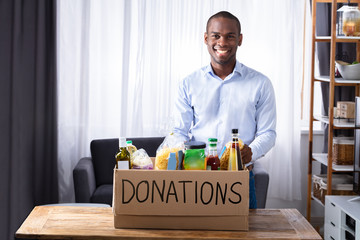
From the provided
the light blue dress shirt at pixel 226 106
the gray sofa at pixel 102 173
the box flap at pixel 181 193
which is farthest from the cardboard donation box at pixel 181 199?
the gray sofa at pixel 102 173

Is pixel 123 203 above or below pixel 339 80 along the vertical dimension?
below

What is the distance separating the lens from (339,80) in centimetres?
412

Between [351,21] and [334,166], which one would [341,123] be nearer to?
[334,166]

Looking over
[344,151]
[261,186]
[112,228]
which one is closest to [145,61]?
[261,186]

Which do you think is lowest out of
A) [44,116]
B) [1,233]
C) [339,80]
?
[1,233]

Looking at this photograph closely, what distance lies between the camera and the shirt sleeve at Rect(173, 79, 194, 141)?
2787 mm

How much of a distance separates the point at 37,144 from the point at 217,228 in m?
2.64

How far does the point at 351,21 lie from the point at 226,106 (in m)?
1.81

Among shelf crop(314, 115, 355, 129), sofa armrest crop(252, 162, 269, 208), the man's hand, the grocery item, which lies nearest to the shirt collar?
the man's hand

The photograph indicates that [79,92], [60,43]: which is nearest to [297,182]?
[79,92]

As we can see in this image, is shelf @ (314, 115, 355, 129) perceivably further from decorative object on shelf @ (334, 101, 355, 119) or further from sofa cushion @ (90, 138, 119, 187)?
sofa cushion @ (90, 138, 119, 187)

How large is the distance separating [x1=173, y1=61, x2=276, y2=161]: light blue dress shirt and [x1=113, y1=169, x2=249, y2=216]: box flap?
0.82m

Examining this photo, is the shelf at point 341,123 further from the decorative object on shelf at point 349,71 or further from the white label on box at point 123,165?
the white label on box at point 123,165

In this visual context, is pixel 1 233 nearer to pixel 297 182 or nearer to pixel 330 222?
pixel 330 222
